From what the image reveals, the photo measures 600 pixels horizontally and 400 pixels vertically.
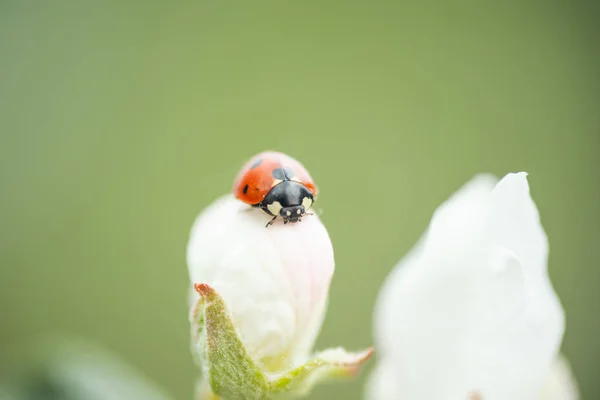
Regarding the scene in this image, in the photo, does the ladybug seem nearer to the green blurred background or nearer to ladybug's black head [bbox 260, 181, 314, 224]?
ladybug's black head [bbox 260, 181, 314, 224]

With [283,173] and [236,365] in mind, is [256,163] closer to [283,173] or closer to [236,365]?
[283,173]

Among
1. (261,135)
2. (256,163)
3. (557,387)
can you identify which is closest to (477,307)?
(557,387)

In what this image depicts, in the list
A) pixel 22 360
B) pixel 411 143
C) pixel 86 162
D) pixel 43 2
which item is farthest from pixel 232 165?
pixel 22 360

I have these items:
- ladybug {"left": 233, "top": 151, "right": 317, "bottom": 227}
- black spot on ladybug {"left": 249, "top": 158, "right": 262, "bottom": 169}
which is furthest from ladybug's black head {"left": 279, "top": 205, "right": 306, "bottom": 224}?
black spot on ladybug {"left": 249, "top": 158, "right": 262, "bottom": 169}

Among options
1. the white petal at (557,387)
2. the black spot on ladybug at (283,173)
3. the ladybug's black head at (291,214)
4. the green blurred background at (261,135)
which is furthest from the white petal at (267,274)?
the green blurred background at (261,135)

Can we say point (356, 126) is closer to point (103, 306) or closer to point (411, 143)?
point (411, 143)
